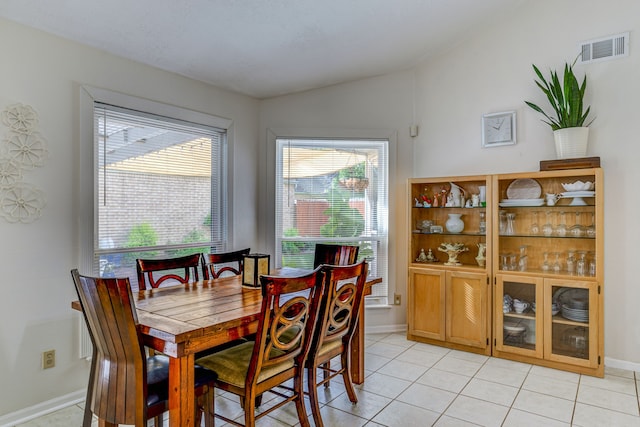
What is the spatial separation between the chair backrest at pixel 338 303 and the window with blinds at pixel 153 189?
5.65ft

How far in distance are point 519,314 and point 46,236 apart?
374 cm

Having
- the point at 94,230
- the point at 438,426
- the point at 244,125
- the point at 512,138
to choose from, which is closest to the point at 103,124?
the point at 94,230

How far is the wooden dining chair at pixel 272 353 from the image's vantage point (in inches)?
75.4

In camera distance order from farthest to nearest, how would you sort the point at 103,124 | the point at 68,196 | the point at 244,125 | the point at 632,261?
1. the point at 244,125
2. the point at 632,261
3. the point at 103,124
4. the point at 68,196

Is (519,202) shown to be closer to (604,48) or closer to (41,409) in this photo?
(604,48)

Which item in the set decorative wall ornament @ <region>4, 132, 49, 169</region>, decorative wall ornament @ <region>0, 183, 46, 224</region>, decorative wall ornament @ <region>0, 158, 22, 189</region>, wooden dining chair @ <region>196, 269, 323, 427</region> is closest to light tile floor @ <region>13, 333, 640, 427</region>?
wooden dining chair @ <region>196, 269, 323, 427</region>

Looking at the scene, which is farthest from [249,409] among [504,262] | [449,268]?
[504,262]

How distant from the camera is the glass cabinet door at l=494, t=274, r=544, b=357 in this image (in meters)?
3.33

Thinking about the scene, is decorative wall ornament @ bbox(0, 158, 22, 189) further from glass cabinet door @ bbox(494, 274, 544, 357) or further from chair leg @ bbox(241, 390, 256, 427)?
glass cabinet door @ bbox(494, 274, 544, 357)

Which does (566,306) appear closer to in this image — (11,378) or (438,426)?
(438,426)

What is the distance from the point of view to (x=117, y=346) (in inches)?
68.6

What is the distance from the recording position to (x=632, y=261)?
3.25 m

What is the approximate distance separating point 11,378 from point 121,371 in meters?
1.28

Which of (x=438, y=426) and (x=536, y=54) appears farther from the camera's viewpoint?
(x=536, y=54)
